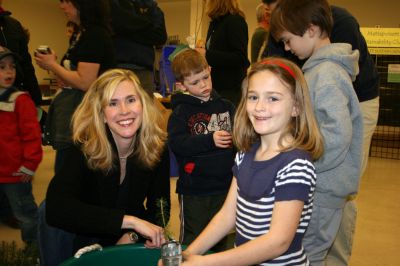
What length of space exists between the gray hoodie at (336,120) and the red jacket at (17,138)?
1.94 meters

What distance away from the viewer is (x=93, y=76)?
2.46 metres

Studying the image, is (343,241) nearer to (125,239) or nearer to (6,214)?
(125,239)

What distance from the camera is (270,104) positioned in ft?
4.68

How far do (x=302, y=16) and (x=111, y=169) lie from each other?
0.97 metres

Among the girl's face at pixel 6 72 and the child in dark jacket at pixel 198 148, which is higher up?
the girl's face at pixel 6 72

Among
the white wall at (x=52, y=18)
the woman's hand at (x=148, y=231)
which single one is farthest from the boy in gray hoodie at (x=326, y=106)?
Result: the white wall at (x=52, y=18)

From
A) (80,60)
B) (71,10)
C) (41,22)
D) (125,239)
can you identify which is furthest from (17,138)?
(41,22)

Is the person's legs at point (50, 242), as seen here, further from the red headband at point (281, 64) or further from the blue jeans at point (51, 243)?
the red headband at point (281, 64)

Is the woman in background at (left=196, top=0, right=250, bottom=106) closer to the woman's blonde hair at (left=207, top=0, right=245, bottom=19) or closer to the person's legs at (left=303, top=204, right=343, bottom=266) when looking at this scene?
the woman's blonde hair at (left=207, top=0, right=245, bottom=19)

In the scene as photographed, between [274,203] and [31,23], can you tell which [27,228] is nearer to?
[274,203]

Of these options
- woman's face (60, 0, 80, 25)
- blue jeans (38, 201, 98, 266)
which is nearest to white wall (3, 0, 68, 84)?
woman's face (60, 0, 80, 25)

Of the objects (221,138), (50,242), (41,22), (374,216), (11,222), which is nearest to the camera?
(50,242)

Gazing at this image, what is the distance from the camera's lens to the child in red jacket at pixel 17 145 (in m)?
2.94

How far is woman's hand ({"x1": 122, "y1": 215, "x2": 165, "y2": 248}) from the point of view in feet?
5.19
